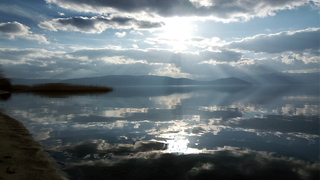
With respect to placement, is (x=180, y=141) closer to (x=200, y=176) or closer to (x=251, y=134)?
(x=200, y=176)

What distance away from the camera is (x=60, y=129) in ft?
38.3

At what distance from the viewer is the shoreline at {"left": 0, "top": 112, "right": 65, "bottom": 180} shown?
17.9ft

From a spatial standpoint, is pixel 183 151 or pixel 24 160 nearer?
pixel 24 160

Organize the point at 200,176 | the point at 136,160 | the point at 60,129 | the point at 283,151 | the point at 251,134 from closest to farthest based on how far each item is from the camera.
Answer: the point at 200,176 → the point at 136,160 → the point at 283,151 → the point at 251,134 → the point at 60,129

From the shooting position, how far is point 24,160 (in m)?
6.47

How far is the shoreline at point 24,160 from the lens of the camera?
17.9 feet

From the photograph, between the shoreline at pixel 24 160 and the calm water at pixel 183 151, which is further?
the calm water at pixel 183 151

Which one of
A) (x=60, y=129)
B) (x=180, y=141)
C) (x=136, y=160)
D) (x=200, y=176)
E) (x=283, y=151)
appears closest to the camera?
(x=200, y=176)

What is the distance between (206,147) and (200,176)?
2803 mm

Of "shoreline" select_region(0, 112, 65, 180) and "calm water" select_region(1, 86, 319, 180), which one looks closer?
"shoreline" select_region(0, 112, 65, 180)

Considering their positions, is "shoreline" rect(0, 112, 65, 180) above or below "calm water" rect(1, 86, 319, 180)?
above

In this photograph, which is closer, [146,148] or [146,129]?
[146,148]

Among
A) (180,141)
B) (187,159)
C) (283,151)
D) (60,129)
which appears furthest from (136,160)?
(60,129)

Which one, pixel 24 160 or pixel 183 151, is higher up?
pixel 24 160
